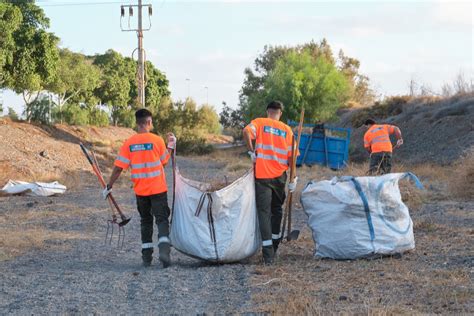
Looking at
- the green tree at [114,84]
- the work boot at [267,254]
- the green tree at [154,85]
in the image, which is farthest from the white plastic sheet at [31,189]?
the green tree at [154,85]

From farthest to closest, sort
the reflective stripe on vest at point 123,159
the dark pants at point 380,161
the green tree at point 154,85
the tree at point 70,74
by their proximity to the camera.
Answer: the green tree at point 154,85, the tree at point 70,74, the dark pants at point 380,161, the reflective stripe on vest at point 123,159

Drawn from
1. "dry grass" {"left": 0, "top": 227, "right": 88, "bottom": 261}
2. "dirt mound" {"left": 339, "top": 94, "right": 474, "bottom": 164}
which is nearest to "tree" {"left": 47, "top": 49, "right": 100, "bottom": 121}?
"dirt mound" {"left": 339, "top": 94, "right": 474, "bottom": 164}

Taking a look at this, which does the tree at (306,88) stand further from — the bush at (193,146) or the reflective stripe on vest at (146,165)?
the reflective stripe on vest at (146,165)

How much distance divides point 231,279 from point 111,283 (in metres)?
1.18

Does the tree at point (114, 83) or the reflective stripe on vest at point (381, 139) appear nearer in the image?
the reflective stripe on vest at point (381, 139)

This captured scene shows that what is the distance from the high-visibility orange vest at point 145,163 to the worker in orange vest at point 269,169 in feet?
3.47

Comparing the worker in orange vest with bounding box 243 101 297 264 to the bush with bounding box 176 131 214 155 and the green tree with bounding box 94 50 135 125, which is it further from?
the green tree with bounding box 94 50 135 125

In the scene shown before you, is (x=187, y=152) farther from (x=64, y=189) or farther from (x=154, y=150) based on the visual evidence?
(x=154, y=150)

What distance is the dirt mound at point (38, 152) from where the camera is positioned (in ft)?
71.3

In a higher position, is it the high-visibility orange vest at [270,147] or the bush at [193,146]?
the high-visibility orange vest at [270,147]

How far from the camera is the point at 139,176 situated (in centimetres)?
819

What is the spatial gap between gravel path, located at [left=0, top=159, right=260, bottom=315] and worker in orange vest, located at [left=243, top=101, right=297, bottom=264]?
18.5 inches

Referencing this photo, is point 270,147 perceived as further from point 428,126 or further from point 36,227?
point 428,126

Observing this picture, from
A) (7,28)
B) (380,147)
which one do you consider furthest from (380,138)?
(7,28)
